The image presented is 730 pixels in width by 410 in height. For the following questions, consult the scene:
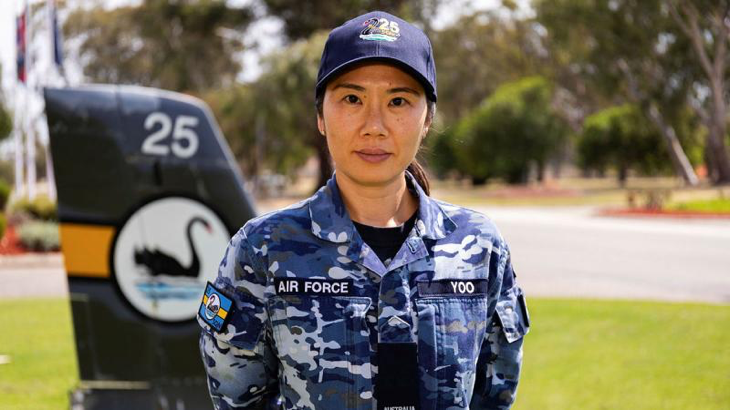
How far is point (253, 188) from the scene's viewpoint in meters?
38.6

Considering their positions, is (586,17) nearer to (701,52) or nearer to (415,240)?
(701,52)

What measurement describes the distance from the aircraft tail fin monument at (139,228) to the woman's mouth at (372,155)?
1.74 meters

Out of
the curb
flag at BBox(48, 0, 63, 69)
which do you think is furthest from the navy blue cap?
the curb

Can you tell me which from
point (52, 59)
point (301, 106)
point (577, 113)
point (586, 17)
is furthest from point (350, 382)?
point (577, 113)

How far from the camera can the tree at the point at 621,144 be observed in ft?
122

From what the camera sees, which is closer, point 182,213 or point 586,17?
point 182,213

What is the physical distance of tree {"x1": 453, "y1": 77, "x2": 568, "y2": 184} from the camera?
3853 cm

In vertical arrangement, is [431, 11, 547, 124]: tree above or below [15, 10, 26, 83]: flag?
above

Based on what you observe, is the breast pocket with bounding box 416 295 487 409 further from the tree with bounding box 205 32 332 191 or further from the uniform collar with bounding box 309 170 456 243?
the tree with bounding box 205 32 332 191

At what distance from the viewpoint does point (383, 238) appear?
1.63 metres

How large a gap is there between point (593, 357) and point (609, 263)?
6472 millimetres

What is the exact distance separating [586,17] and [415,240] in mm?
33003

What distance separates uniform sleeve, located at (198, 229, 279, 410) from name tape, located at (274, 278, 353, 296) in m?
0.06

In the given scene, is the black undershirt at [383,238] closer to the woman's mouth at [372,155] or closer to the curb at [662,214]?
the woman's mouth at [372,155]
